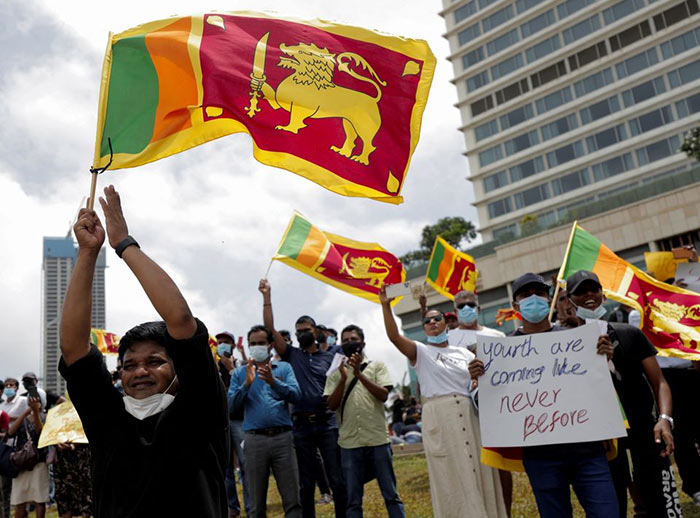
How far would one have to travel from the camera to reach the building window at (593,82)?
5356 centimetres

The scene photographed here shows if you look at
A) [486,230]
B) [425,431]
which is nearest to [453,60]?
[486,230]

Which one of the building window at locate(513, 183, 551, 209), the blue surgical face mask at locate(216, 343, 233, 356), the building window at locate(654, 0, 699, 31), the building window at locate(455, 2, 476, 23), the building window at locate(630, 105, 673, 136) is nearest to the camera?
the blue surgical face mask at locate(216, 343, 233, 356)

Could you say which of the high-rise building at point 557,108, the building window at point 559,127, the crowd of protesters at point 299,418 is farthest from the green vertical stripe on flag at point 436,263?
the building window at point 559,127

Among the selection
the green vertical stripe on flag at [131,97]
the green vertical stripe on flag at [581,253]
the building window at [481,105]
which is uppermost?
the building window at [481,105]

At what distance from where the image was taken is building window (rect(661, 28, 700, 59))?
48.7 metres

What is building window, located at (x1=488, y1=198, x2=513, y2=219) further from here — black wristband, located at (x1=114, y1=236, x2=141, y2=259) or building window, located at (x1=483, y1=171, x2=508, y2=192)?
black wristband, located at (x1=114, y1=236, x2=141, y2=259)

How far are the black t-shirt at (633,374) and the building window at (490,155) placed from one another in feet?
185

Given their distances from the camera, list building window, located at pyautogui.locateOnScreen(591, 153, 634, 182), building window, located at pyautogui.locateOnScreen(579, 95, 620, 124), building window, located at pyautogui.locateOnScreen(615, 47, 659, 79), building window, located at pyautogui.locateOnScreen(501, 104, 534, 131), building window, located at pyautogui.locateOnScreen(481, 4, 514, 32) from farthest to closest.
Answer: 1. building window, located at pyautogui.locateOnScreen(481, 4, 514, 32)
2. building window, located at pyautogui.locateOnScreen(501, 104, 534, 131)
3. building window, located at pyautogui.locateOnScreen(579, 95, 620, 124)
4. building window, located at pyautogui.locateOnScreen(591, 153, 634, 182)
5. building window, located at pyautogui.locateOnScreen(615, 47, 659, 79)

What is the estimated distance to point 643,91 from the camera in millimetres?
51312

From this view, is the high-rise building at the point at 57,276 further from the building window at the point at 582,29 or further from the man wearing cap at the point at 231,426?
the man wearing cap at the point at 231,426

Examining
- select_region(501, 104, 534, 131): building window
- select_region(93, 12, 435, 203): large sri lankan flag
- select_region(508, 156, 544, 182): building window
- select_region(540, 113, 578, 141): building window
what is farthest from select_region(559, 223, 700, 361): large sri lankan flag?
select_region(501, 104, 534, 131): building window

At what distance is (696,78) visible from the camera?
158 feet

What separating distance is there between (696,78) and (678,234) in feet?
62.9

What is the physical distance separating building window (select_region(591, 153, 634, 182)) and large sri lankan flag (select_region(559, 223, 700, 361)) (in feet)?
162
